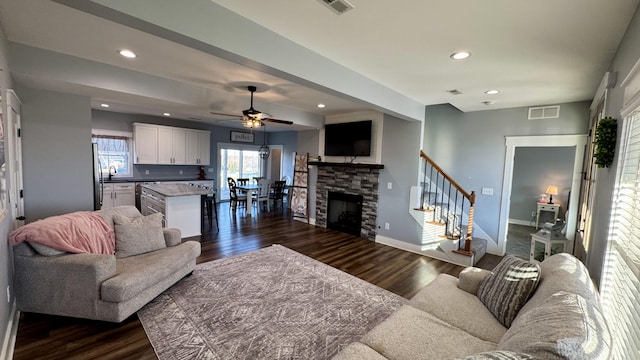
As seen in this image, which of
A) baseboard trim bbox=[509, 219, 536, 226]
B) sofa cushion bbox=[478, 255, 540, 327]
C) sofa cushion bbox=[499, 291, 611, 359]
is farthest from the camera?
baseboard trim bbox=[509, 219, 536, 226]

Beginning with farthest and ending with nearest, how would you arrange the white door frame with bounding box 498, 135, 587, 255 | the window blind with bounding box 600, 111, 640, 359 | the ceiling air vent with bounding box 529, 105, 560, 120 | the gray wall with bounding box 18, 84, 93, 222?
the ceiling air vent with bounding box 529, 105, 560, 120, the white door frame with bounding box 498, 135, 587, 255, the gray wall with bounding box 18, 84, 93, 222, the window blind with bounding box 600, 111, 640, 359

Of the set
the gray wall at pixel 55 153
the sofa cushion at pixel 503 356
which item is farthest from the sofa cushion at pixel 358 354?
the gray wall at pixel 55 153

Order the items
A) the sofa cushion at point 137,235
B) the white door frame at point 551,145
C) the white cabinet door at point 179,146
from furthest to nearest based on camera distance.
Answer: the white cabinet door at point 179,146, the white door frame at point 551,145, the sofa cushion at point 137,235

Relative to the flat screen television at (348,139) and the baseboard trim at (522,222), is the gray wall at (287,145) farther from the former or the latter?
the baseboard trim at (522,222)

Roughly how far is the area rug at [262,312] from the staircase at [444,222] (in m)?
1.78

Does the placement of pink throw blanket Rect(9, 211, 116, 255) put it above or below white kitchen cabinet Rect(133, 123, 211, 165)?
below

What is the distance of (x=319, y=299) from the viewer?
2.95 meters

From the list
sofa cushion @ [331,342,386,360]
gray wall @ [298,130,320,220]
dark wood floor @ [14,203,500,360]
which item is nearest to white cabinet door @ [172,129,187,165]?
dark wood floor @ [14,203,500,360]

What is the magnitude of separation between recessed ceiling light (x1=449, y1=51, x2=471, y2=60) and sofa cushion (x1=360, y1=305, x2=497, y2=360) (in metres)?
2.28

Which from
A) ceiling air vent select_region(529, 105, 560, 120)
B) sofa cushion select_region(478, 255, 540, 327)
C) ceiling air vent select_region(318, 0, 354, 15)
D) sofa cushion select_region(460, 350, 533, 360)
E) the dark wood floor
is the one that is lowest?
the dark wood floor

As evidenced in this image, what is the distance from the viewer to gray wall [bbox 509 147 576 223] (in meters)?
6.49

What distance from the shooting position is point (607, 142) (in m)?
2.01

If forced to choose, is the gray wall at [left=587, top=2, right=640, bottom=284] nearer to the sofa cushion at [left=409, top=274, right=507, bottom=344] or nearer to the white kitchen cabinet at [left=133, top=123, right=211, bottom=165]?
the sofa cushion at [left=409, top=274, right=507, bottom=344]

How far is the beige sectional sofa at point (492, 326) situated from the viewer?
3.34 ft
